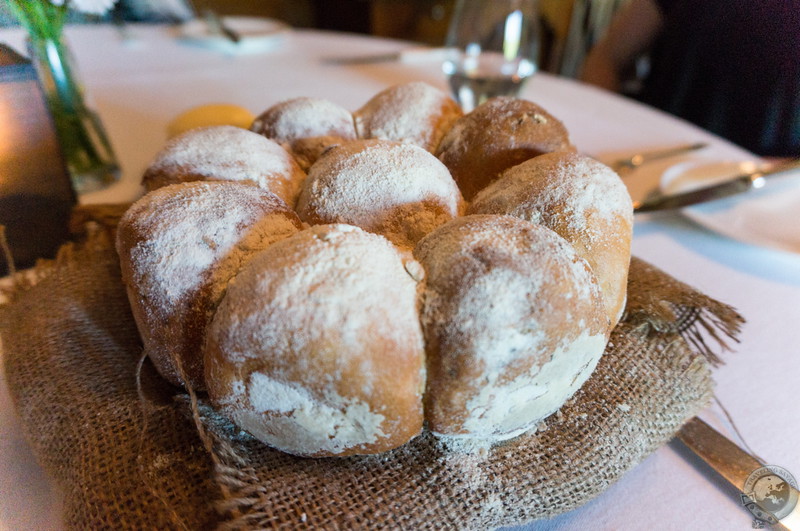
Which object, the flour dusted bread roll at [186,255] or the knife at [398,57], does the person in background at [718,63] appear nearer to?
the knife at [398,57]

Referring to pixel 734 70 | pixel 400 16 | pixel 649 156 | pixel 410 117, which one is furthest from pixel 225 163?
pixel 400 16

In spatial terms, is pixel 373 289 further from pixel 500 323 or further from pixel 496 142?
pixel 496 142

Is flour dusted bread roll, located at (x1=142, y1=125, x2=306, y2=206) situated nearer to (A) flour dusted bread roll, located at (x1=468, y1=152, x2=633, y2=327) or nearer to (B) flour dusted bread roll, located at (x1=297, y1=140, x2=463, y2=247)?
(B) flour dusted bread roll, located at (x1=297, y1=140, x2=463, y2=247)

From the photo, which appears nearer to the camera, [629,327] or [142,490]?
[142,490]

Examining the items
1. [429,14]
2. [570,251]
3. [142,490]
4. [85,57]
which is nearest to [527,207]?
[570,251]

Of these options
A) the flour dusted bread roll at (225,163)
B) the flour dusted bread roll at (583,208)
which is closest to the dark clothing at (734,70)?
the flour dusted bread roll at (583,208)

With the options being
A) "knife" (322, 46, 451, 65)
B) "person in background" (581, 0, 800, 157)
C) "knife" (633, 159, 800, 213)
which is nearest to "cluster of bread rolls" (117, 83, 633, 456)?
"knife" (633, 159, 800, 213)

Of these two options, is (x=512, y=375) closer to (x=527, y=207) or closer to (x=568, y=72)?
(x=527, y=207)
